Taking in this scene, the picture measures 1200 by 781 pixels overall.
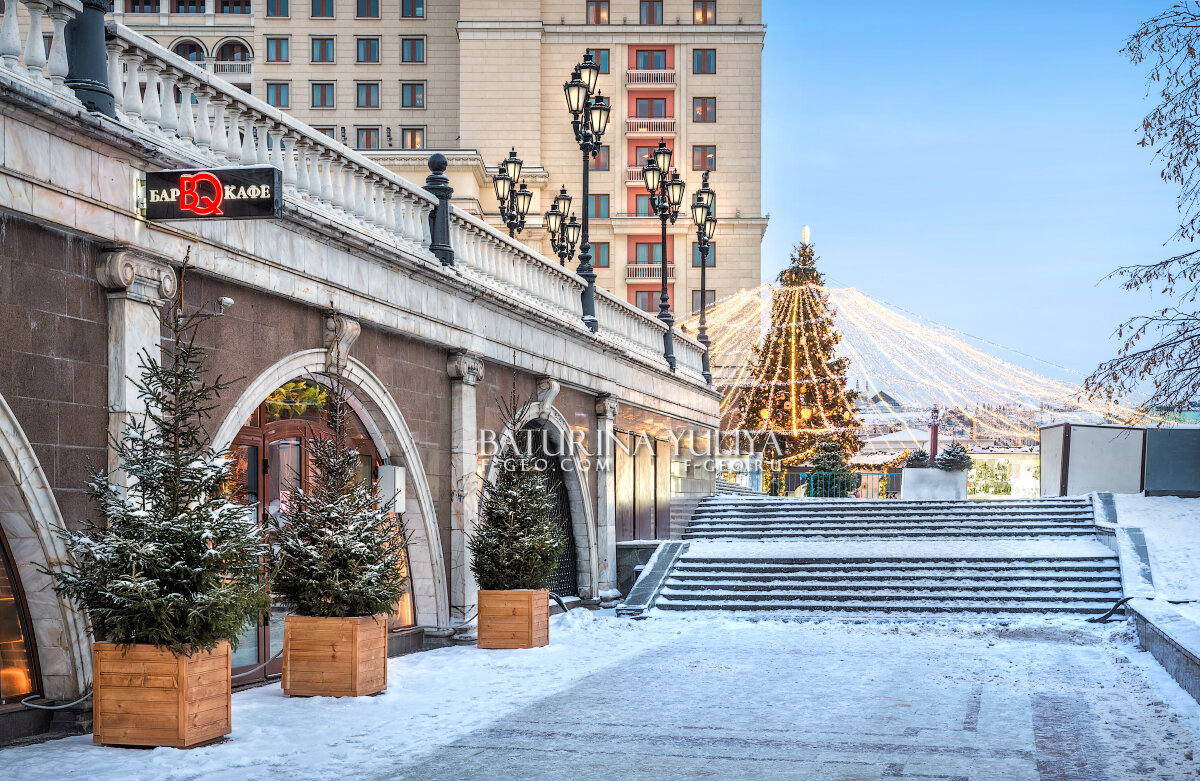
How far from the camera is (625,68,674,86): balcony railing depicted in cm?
6600

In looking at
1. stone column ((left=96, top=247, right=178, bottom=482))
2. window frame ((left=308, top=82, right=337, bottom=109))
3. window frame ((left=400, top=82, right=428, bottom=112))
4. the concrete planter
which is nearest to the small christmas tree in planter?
stone column ((left=96, top=247, right=178, bottom=482))

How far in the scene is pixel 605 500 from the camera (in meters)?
22.8

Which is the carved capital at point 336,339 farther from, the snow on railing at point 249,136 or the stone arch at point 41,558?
the stone arch at point 41,558

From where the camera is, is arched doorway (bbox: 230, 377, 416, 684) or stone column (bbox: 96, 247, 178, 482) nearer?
stone column (bbox: 96, 247, 178, 482)

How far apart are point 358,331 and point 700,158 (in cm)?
5456

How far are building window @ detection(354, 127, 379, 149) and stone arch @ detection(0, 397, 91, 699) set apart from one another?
193ft

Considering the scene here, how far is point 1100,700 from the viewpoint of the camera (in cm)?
1141

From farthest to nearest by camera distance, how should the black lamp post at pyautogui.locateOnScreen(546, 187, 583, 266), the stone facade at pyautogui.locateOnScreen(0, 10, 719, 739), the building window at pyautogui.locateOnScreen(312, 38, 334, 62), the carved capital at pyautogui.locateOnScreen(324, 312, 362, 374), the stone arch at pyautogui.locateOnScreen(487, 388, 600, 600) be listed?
the building window at pyautogui.locateOnScreen(312, 38, 334, 62), the black lamp post at pyautogui.locateOnScreen(546, 187, 583, 266), the stone arch at pyautogui.locateOnScreen(487, 388, 600, 600), the carved capital at pyautogui.locateOnScreen(324, 312, 362, 374), the stone facade at pyautogui.locateOnScreen(0, 10, 719, 739)

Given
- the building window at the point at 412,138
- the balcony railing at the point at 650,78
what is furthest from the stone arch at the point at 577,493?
the balcony railing at the point at 650,78

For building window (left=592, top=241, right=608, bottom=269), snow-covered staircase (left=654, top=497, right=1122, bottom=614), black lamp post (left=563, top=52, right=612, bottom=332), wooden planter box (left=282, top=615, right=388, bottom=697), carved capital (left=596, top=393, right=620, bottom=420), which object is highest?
building window (left=592, top=241, right=608, bottom=269)

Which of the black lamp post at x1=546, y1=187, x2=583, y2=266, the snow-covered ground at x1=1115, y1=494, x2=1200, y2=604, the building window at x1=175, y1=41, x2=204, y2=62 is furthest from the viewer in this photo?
the building window at x1=175, y1=41, x2=204, y2=62

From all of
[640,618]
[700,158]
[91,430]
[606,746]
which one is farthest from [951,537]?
[700,158]

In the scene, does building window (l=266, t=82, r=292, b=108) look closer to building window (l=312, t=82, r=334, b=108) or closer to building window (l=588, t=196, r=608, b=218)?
building window (l=312, t=82, r=334, b=108)

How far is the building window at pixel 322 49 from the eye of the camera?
65.4m
